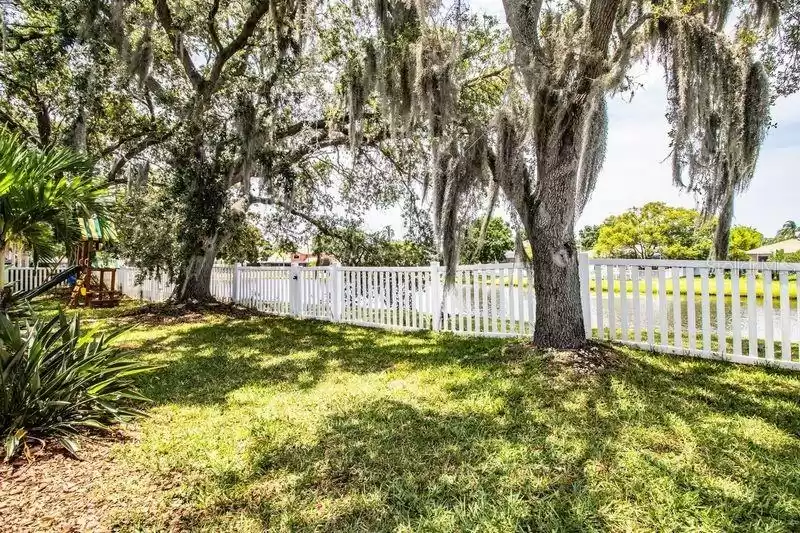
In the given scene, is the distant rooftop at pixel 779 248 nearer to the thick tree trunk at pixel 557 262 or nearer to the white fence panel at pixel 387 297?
the white fence panel at pixel 387 297

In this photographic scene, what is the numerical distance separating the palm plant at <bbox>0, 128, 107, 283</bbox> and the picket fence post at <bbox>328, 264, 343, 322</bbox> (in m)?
4.11

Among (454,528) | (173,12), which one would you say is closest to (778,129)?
(454,528)

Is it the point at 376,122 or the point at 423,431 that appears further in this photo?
the point at 376,122

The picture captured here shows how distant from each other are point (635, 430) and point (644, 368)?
1.37m

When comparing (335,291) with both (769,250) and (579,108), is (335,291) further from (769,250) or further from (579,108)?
(769,250)

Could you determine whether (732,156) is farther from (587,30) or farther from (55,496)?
(55,496)

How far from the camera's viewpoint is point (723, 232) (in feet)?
12.8

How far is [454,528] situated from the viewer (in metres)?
1.69

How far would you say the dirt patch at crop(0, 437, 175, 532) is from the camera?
179cm

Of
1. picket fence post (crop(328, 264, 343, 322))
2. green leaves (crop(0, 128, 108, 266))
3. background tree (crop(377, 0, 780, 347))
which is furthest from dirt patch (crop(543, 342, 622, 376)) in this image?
picket fence post (crop(328, 264, 343, 322))

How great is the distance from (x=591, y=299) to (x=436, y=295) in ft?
6.54

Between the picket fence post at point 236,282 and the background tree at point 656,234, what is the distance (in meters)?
30.2

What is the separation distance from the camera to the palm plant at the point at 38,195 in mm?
2508

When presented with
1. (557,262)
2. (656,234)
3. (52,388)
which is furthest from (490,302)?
(656,234)
